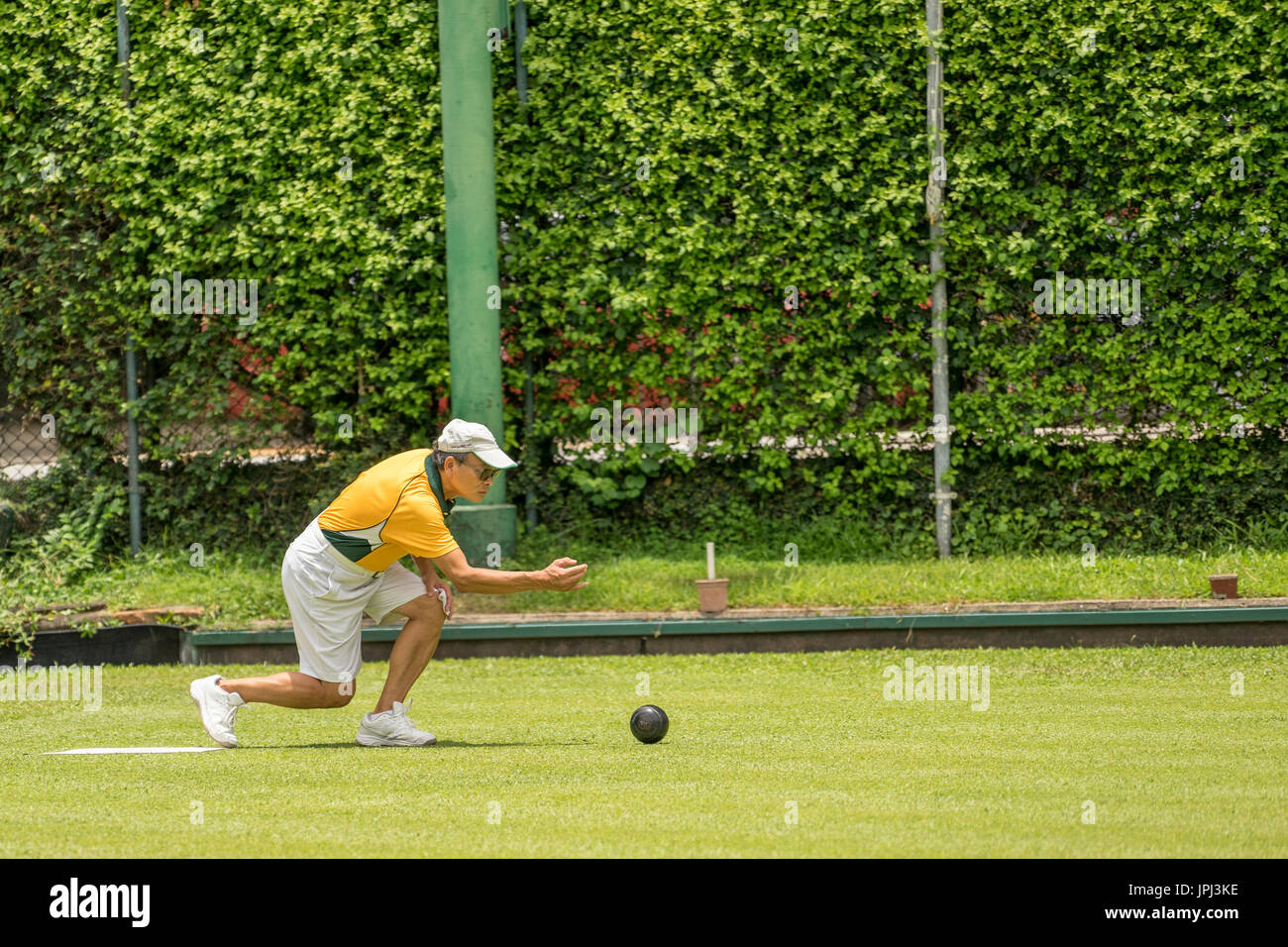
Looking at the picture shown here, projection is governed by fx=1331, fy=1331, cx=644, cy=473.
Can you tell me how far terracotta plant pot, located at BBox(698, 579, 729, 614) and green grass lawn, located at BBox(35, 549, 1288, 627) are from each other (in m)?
0.22

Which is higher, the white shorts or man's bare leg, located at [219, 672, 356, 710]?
the white shorts

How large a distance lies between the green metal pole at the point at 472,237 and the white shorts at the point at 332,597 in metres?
3.52

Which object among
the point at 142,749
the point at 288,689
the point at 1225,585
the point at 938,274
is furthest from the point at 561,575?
the point at 938,274

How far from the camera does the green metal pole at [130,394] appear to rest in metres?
10.2

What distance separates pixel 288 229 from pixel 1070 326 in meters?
5.81

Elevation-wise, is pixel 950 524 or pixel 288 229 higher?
pixel 288 229

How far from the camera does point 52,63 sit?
34.0 feet

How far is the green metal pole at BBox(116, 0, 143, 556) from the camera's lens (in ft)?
33.5

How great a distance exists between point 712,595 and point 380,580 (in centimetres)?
298

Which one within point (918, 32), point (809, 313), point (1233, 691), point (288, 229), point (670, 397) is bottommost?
point (1233, 691)

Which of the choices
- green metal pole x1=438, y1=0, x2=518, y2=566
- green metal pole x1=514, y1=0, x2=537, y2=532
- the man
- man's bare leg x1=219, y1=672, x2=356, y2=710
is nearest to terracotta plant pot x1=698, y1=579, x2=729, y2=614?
green metal pole x1=438, y1=0, x2=518, y2=566

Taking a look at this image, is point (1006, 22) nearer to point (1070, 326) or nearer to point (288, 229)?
point (1070, 326)

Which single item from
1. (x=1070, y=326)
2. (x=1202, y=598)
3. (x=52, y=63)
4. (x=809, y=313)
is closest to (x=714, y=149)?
(x=809, y=313)

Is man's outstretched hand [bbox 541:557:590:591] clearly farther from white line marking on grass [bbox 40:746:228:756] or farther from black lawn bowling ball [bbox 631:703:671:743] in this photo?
white line marking on grass [bbox 40:746:228:756]
